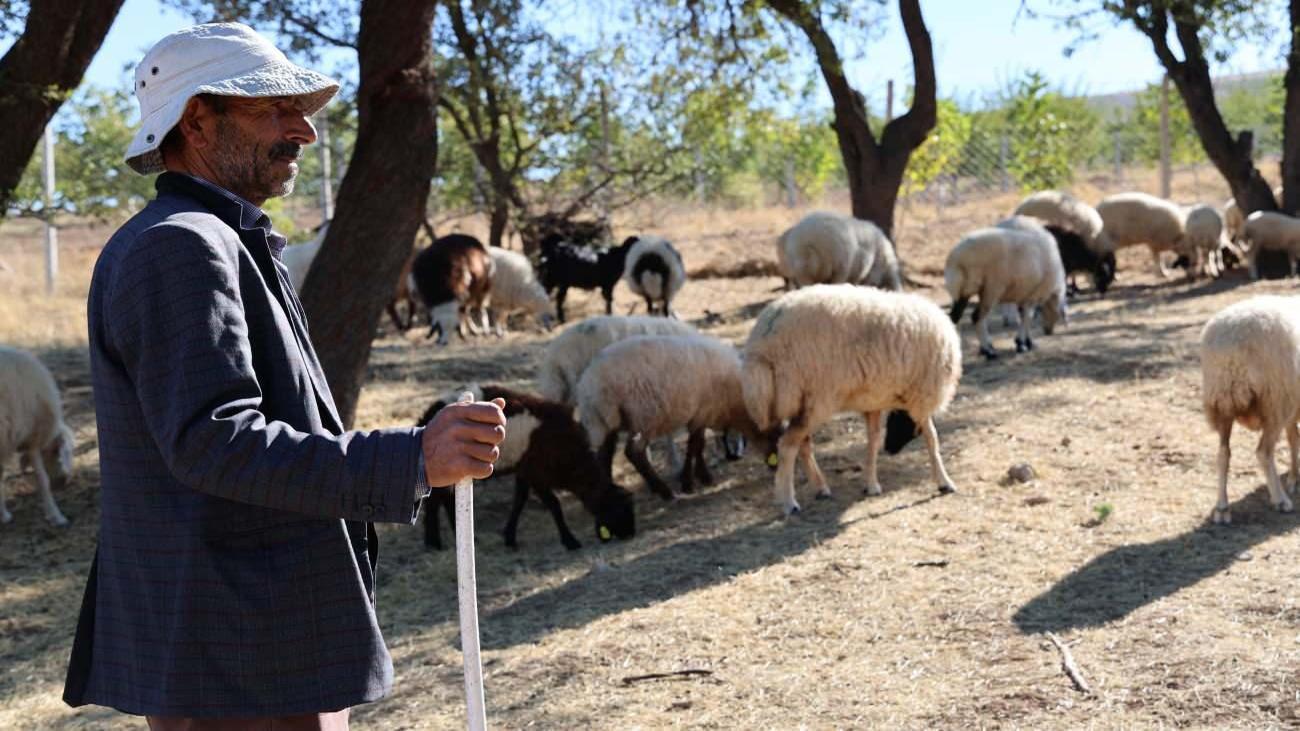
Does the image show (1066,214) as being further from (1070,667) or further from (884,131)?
(1070,667)

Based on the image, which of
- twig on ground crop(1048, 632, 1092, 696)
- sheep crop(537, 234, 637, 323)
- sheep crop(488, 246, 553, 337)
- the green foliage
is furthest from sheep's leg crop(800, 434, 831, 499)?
the green foliage

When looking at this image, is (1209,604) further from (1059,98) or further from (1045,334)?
(1059,98)

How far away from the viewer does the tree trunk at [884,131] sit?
1339cm

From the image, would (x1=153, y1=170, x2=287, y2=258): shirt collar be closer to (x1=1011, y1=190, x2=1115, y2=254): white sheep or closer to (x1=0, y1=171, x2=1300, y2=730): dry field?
(x1=0, y1=171, x2=1300, y2=730): dry field

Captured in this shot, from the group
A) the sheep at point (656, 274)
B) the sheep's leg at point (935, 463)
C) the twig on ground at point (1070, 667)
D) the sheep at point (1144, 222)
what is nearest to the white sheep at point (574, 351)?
the sheep's leg at point (935, 463)

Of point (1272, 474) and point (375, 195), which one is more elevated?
point (375, 195)

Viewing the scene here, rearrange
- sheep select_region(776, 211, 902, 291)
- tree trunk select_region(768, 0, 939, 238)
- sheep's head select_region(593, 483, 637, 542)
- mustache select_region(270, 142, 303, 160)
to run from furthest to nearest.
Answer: sheep select_region(776, 211, 902, 291) < tree trunk select_region(768, 0, 939, 238) < sheep's head select_region(593, 483, 637, 542) < mustache select_region(270, 142, 303, 160)

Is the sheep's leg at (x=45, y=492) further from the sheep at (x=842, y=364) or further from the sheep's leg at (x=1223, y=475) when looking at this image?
the sheep's leg at (x=1223, y=475)

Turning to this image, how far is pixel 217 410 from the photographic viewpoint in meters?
1.97

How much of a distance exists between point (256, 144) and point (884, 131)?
42.6 feet

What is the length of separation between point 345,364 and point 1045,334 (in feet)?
25.1

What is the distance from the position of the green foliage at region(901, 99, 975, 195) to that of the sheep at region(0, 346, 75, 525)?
16714 millimetres

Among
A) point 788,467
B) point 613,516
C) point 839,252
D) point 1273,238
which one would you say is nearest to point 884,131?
point 839,252

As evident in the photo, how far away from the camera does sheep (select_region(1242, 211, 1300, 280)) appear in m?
17.1
